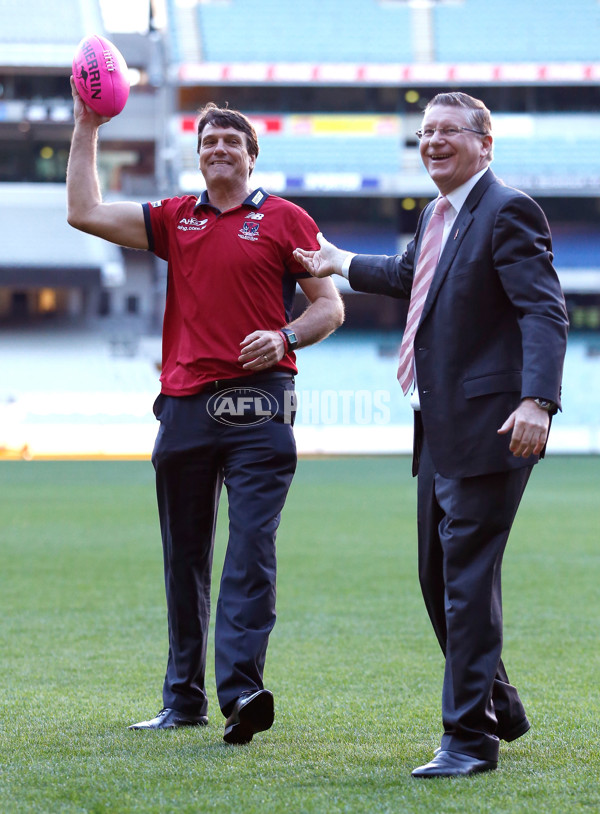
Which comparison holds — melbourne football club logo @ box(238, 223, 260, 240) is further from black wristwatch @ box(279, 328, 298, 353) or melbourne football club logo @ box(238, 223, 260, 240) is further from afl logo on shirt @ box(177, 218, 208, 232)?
black wristwatch @ box(279, 328, 298, 353)

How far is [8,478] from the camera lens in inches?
814

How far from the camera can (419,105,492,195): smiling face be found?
349 centimetres

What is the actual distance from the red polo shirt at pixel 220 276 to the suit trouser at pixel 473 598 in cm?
89

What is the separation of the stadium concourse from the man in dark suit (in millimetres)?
24840

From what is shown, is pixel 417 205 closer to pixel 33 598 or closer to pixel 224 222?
pixel 33 598

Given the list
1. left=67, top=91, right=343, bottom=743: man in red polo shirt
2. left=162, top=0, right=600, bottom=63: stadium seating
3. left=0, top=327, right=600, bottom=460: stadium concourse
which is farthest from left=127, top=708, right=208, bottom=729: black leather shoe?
left=162, top=0, right=600, bottom=63: stadium seating

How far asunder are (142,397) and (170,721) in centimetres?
2744

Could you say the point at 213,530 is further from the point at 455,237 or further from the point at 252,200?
the point at 455,237

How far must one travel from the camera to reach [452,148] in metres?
3.50

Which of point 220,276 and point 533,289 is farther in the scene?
point 220,276

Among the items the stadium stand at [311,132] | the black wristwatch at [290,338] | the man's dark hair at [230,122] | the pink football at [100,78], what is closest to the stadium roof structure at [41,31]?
the stadium stand at [311,132]

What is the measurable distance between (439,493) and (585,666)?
231 centimetres

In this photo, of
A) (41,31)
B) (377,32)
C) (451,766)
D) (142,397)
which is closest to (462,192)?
(451,766)

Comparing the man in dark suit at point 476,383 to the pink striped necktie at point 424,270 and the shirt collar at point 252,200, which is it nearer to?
the pink striped necktie at point 424,270
